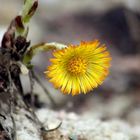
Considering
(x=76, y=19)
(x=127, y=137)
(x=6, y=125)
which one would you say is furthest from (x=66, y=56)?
(x=76, y=19)

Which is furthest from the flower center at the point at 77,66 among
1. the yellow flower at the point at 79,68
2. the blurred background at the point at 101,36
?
the blurred background at the point at 101,36

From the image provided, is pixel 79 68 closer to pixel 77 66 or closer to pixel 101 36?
pixel 77 66

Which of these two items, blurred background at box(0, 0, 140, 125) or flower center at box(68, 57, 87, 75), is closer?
flower center at box(68, 57, 87, 75)

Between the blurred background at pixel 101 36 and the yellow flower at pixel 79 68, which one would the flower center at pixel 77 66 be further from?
the blurred background at pixel 101 36

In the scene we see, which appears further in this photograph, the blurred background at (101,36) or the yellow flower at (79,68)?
the blurred background at (101,36)

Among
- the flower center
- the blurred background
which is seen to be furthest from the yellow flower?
the blurred background

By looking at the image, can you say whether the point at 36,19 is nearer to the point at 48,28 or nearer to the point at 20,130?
the point at 48,28

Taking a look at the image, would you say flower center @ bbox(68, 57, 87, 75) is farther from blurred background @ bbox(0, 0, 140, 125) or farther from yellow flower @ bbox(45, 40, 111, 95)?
blurred background @ bbox(0, 0, 140, 125)
